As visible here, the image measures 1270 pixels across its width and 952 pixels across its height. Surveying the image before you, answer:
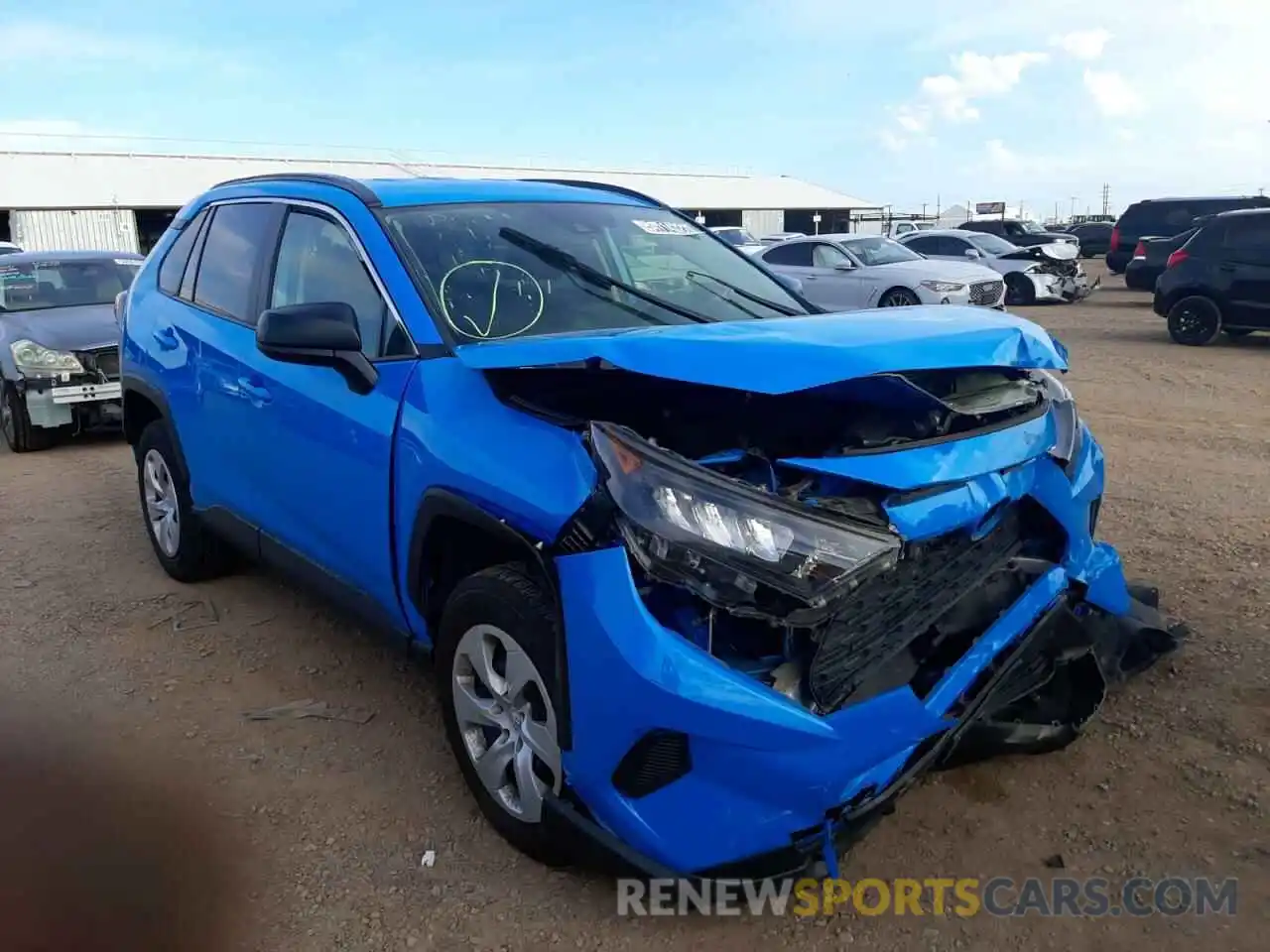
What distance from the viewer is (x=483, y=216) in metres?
3.43

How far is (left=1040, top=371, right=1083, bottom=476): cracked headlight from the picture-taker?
9.43 feet

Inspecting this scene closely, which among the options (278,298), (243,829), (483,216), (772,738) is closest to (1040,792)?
(772,738)

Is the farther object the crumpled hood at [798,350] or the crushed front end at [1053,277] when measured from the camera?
the crushed front end at [1053,277]

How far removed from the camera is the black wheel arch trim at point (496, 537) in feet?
7.36

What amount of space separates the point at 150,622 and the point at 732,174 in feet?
203

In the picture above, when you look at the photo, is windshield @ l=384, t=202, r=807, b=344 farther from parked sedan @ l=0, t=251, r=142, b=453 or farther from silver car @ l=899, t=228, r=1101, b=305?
silver car @ l=899, t=228, r=1101, b=305

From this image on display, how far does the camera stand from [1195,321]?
12.3 metres

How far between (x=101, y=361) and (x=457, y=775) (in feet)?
21.9

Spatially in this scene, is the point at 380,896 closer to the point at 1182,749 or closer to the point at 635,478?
the point at 635,478

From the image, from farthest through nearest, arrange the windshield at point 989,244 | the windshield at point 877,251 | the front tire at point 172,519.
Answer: the windshield at point 989,244, the windshield at point 877,251, the front tire at point 172,519

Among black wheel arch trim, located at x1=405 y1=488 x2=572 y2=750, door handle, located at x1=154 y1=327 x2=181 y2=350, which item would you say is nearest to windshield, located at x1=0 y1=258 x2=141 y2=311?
door handle, located at x1=154 y1=327 x2=181 y2=350

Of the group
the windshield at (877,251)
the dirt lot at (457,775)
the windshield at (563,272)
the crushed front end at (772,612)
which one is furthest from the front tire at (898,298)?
the crushed front end at (772,612)

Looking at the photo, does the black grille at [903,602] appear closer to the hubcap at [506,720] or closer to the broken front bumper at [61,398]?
the hubcap at [506,720]

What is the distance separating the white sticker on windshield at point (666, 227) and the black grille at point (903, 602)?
185 cm
